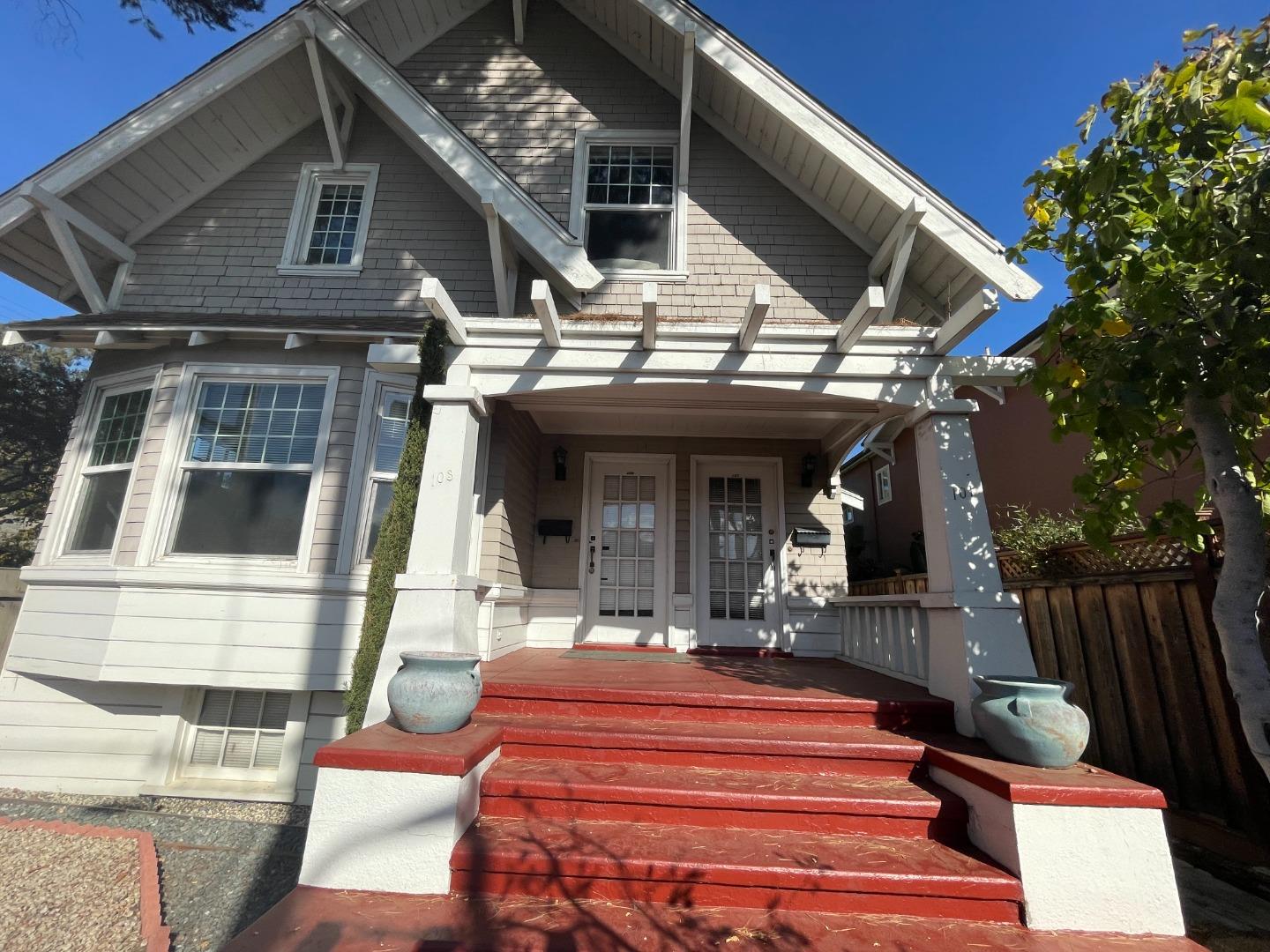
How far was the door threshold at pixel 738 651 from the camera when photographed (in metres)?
5.29

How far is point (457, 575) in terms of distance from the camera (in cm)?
334

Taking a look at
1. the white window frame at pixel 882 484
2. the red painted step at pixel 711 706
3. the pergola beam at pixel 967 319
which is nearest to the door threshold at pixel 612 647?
the red painted step at pixel 711 706

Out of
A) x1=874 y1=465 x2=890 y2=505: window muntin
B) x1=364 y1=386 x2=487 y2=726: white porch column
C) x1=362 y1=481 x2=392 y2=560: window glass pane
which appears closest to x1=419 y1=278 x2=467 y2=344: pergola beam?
x1=364 y1=386 x2=487 y2=726: white porch column

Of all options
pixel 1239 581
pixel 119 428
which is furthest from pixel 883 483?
pixel 119 428

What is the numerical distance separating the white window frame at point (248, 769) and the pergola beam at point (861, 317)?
4841 mm

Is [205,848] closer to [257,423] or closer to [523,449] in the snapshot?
[257,423]

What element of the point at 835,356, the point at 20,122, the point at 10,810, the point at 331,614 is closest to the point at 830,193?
the point at 835,356

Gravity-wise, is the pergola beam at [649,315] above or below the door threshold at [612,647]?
above

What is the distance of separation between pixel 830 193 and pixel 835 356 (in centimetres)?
221

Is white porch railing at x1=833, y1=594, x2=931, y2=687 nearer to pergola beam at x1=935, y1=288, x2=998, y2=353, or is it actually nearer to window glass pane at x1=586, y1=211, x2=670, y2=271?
pergola beam at x1=935, y1=288, x2=998, y2=353

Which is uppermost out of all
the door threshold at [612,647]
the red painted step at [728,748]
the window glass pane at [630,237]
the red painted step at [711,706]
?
the window glass pane at [630,237]

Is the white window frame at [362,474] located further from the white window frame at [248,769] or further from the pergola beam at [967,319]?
the pergola beam at [967,319]

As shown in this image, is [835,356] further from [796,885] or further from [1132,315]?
[796,885]

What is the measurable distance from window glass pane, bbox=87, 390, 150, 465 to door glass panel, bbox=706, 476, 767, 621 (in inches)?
209
